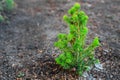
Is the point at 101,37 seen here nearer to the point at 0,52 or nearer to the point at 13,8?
the point at 0,52

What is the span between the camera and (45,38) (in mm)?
5652

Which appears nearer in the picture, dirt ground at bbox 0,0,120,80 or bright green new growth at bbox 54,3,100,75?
bright green new growth at bbox 54,3,100,75

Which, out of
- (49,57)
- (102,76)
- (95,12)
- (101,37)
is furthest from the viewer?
(95,12)

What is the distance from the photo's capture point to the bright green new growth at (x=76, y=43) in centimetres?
382

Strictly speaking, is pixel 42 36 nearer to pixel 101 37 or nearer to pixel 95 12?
pixel 101 37

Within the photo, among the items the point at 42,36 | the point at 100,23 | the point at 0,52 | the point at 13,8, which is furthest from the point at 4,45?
the point at 100,23

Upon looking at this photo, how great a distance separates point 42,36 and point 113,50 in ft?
5.69

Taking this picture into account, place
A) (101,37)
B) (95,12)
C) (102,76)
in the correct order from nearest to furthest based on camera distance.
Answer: (102,76), (101,37), (95,12)

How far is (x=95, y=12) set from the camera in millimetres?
7043

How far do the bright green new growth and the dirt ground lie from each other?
0.24 meters

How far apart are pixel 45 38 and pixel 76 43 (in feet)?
6.30

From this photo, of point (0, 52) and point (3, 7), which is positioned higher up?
point (3, 7)

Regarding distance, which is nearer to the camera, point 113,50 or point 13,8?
point 113,50

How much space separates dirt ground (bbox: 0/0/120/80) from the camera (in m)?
4.46
